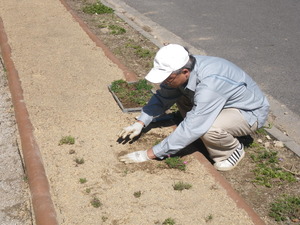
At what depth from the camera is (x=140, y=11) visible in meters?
10.6

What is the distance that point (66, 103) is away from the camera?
6125 mm

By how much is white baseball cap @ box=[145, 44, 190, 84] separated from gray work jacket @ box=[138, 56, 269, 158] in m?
0.21

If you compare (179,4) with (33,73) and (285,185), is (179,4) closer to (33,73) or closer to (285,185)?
(33,73)

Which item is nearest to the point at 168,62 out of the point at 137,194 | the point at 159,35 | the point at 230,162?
the point at 137,194

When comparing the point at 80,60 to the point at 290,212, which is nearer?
the point at 290,212

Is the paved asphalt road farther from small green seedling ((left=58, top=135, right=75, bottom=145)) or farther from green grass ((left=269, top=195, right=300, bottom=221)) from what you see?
small green seedling ((left=58, top=135, right=75, bottom=145))

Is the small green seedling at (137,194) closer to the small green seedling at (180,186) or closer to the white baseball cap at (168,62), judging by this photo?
the small green seedling at (180,186)

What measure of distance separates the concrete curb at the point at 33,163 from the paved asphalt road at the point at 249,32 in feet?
10.4

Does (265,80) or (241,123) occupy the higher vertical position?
(241,123)

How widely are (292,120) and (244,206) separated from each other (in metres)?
2.19

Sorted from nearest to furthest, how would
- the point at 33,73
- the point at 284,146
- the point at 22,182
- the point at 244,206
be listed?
1. the point at 244,206
2. the point at 22,182
3. the point at 284,146
4. the point at 33,73

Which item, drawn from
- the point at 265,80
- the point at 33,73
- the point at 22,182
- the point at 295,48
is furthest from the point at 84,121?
the point at 295,48

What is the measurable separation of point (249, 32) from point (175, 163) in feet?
16.3

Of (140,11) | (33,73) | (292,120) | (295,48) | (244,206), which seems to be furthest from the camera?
(140,11)
